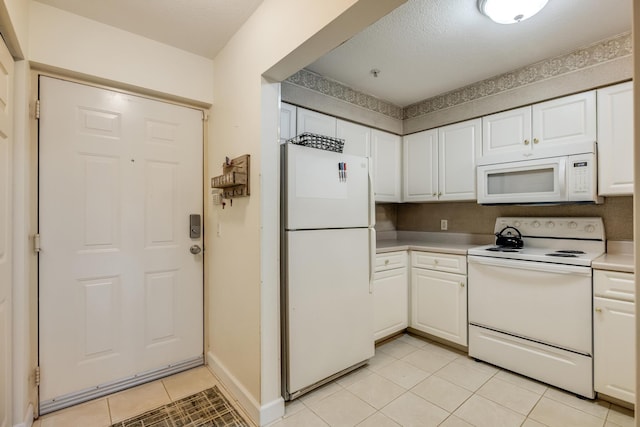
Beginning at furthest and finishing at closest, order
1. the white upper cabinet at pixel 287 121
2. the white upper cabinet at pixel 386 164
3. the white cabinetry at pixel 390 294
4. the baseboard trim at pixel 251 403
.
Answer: the white upper cabinet at pixel 386 164, the white cabinetry at pixel 390 294, the white upper cabinet at pixel 287 121, the baseboard trim at pixel 251 403

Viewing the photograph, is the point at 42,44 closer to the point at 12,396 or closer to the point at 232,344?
the point at 12,396

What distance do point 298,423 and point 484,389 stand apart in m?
1.29

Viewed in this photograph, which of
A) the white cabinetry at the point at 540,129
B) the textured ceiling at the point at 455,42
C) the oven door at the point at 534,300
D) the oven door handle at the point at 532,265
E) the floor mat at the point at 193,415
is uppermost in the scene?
the textured ceiling at the point at 455,42

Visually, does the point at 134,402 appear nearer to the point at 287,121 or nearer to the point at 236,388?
the point at 236,388

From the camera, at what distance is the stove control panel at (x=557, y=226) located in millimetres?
2277

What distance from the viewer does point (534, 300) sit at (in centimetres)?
210

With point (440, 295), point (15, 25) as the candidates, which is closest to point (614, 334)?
point (440, 295)

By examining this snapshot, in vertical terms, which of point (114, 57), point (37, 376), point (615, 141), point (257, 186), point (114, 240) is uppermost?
point (114, 57)

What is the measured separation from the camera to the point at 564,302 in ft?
6.47

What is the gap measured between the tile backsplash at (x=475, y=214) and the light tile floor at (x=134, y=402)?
2303mm

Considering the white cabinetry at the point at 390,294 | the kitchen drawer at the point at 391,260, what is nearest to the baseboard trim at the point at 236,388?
the white cabinetry at the point at 390,294

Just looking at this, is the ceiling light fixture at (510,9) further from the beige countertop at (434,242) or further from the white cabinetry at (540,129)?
the beige countertop at (434,242)

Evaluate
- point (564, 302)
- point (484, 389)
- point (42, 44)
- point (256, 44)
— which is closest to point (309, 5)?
point (256, 44)

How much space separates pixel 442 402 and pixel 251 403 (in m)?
1.19
